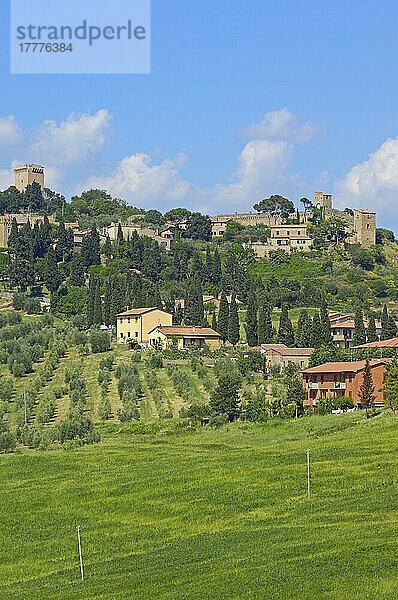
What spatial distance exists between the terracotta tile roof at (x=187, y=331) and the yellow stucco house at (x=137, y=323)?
124 centimetres

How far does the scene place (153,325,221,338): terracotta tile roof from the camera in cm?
9569

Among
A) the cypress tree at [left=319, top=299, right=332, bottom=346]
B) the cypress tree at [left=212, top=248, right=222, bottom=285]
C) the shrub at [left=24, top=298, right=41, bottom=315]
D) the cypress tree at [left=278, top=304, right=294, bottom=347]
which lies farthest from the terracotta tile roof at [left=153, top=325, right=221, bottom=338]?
the cypress tree at [left=212, top=248, right=222, bottom=285]

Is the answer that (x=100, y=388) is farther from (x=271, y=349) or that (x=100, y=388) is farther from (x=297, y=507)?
(x=297, y=507)

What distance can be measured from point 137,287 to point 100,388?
3660 centimetres

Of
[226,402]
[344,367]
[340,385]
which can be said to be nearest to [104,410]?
[226,402]

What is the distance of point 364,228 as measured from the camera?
156 meters

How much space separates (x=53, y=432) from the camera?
58375 mm

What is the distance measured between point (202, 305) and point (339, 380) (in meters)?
37.8

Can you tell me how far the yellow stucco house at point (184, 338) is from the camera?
9512cm

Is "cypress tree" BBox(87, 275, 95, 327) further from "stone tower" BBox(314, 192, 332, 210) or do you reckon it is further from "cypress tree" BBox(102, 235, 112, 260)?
"stone tower" BBox(314, 192, 332, 210)

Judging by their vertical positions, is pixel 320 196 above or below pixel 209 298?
above

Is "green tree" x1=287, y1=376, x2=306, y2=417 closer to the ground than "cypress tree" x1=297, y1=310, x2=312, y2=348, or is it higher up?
closer to the ground

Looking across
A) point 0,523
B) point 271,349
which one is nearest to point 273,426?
point 0,523

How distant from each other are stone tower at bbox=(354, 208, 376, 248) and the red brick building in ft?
281
